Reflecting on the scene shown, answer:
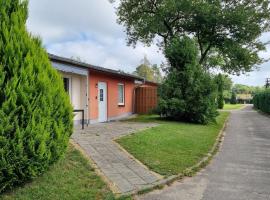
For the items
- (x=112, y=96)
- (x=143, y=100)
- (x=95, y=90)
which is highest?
(x=95, y=90)

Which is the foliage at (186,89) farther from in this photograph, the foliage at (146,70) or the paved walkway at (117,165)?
the foliage at (146,70)

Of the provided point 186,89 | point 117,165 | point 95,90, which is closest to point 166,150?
point 117,165

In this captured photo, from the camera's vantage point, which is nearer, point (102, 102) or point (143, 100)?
point (102, 102)

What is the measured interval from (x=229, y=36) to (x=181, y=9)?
467cm

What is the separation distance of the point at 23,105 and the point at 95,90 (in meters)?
12.8

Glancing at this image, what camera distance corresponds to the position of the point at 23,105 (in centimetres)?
512

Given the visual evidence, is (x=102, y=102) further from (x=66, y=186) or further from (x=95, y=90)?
(x=66, y=186)

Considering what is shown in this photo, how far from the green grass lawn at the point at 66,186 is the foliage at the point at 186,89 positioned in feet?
43.1

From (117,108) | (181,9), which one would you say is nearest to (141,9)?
(181,9)

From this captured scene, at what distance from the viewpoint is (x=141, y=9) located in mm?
29141

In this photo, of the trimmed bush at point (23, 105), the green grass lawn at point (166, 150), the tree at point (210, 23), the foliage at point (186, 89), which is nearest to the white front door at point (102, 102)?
the foliage at point (186, 89)

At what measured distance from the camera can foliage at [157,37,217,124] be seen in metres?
19.4

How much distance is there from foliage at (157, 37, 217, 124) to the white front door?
3.30 metres

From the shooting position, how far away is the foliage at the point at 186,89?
19359 millimetres
